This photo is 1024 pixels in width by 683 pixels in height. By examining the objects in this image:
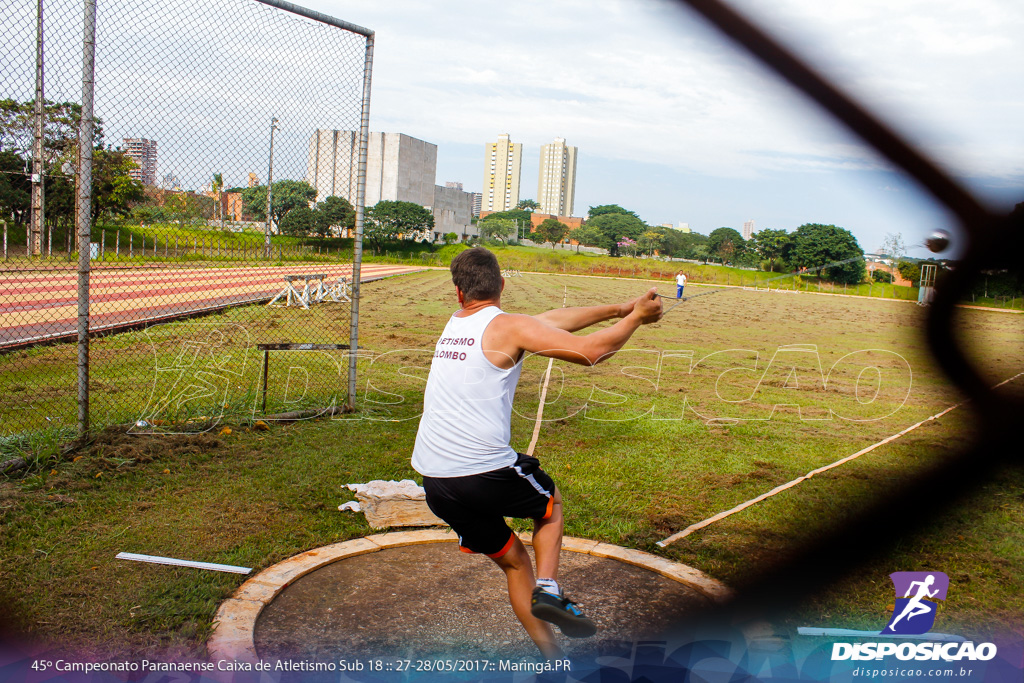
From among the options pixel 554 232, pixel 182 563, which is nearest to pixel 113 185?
pixel 182 563

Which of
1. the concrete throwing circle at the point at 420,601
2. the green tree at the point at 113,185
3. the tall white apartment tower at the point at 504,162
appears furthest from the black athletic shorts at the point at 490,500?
the tall white apartment tower at the point at 504,162

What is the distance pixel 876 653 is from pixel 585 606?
2.06 meters

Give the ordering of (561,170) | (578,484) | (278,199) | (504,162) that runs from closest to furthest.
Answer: (578,484) → (278,199) → (504,162) → (561,170)

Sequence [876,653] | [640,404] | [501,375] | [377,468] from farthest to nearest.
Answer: [640,404]
[377,468]
[501,375]
[876,653]

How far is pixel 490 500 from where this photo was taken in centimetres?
314

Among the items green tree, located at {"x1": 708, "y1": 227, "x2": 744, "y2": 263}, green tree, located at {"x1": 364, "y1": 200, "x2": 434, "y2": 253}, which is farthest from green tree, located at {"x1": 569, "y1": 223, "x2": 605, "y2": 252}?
green tree, located at {"x1": 708, "y1": 227, "x2": 744, "y2": 263}

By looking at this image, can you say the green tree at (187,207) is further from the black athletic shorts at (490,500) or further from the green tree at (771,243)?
the green tree at (771,243)

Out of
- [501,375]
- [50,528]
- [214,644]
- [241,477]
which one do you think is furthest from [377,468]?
[501,375]

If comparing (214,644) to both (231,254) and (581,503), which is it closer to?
(581,503)

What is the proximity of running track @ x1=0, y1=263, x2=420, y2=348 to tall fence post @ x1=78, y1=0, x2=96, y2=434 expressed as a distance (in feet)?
2.45

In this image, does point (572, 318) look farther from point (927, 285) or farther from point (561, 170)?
point (561, 170)

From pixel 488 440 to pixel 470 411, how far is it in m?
0.14

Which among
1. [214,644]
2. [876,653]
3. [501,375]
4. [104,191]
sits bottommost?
[214,644]

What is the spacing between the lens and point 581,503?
17.7 feet
